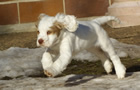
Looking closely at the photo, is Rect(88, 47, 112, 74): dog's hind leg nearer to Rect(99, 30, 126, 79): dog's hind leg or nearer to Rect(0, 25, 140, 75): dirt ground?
Rect(99, 30, 126, 79): dog's hind leg

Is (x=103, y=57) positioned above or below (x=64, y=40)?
below

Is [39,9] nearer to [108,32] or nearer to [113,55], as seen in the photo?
[108,32]

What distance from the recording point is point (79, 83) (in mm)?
4238

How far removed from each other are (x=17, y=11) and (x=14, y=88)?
5105 millimetres

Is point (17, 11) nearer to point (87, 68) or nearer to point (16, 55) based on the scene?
point (16, 55)

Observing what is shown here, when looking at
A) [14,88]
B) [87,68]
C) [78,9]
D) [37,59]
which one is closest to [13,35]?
[78,9]

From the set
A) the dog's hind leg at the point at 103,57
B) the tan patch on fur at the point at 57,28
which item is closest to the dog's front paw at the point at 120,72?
the dog's hind leg at the point at 103,57

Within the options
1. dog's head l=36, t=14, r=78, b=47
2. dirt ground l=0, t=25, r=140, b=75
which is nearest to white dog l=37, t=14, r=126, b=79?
dog's head l=36, t=14, r=78, b=47

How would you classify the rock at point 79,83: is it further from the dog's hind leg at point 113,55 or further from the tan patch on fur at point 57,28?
the tan patch on fur at point 57,28

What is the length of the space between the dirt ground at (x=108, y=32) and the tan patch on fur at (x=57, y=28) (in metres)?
1.50

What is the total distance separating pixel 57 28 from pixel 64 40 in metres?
0.16

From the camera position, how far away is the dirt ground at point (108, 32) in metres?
5.41

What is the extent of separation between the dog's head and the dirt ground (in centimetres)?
147

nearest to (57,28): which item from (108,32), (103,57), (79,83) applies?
(79,83)
